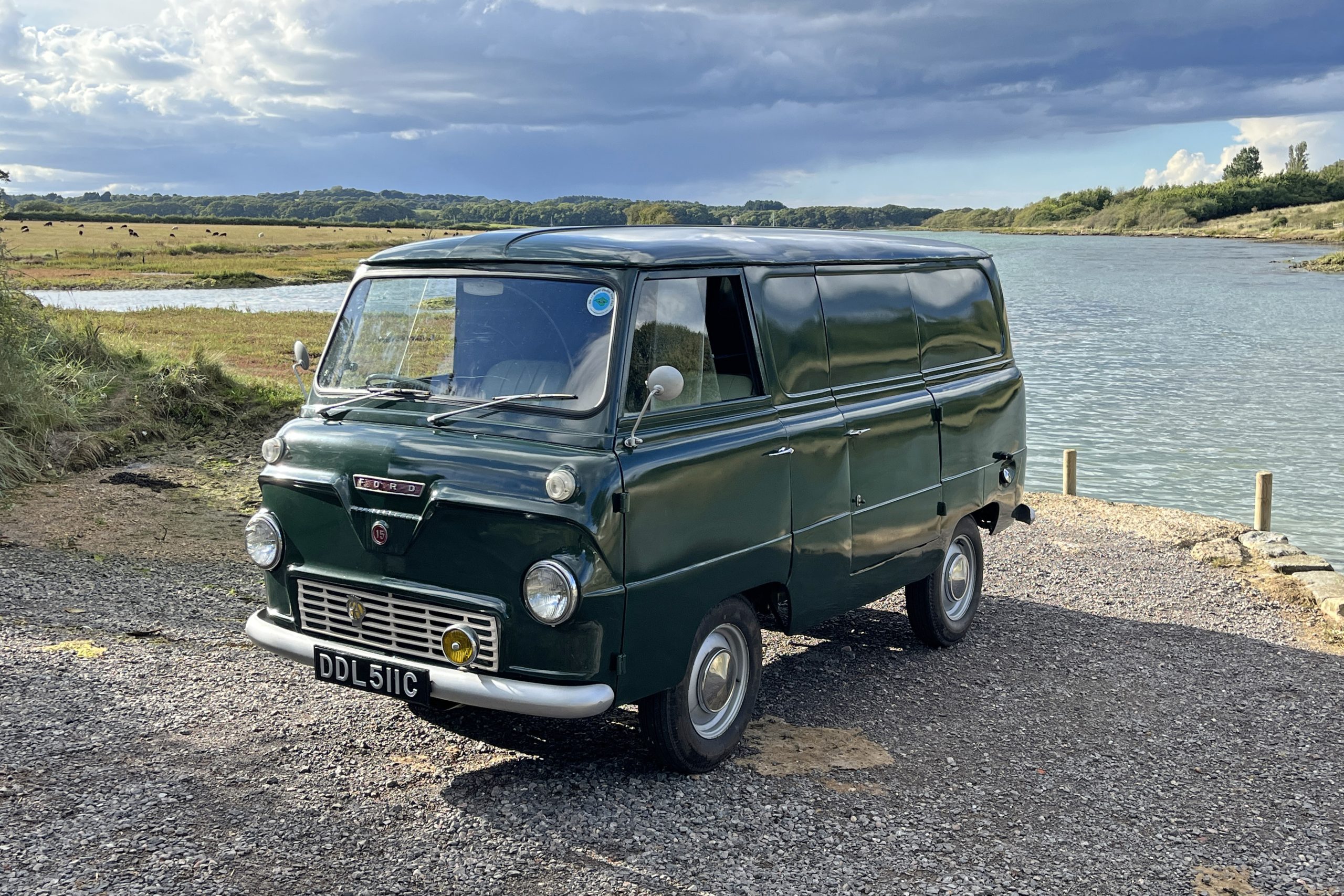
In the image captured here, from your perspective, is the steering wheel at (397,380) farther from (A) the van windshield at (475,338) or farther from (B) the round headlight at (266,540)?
(B) the round headlight at (266,540)

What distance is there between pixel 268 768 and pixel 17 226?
339ft

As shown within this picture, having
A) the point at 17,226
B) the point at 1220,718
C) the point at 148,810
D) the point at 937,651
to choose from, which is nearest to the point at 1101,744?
the point at 1220,718

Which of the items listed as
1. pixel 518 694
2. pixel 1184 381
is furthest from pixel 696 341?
pixel 1184 381

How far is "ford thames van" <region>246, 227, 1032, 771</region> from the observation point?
4.77 meters

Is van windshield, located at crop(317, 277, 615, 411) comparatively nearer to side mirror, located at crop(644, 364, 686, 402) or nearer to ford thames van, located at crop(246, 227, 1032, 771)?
ford thames van, located at crop(246, 227, 1032, 771)

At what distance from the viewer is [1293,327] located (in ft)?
158

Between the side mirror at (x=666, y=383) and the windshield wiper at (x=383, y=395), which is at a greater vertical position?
the side mirror at (x=666, y=383)

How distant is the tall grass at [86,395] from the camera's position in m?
12.8

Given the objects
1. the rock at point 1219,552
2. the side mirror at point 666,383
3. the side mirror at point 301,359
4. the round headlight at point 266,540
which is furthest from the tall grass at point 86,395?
the rock at point 1219,552

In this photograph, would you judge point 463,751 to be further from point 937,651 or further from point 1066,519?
point 1066,519

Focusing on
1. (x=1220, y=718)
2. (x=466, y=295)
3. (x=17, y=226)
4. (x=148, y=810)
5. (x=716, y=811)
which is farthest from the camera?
(x=17, y=226)

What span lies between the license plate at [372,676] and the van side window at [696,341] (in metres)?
1.46

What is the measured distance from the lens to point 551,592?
4.68 meters

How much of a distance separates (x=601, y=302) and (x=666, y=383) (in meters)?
0.55
